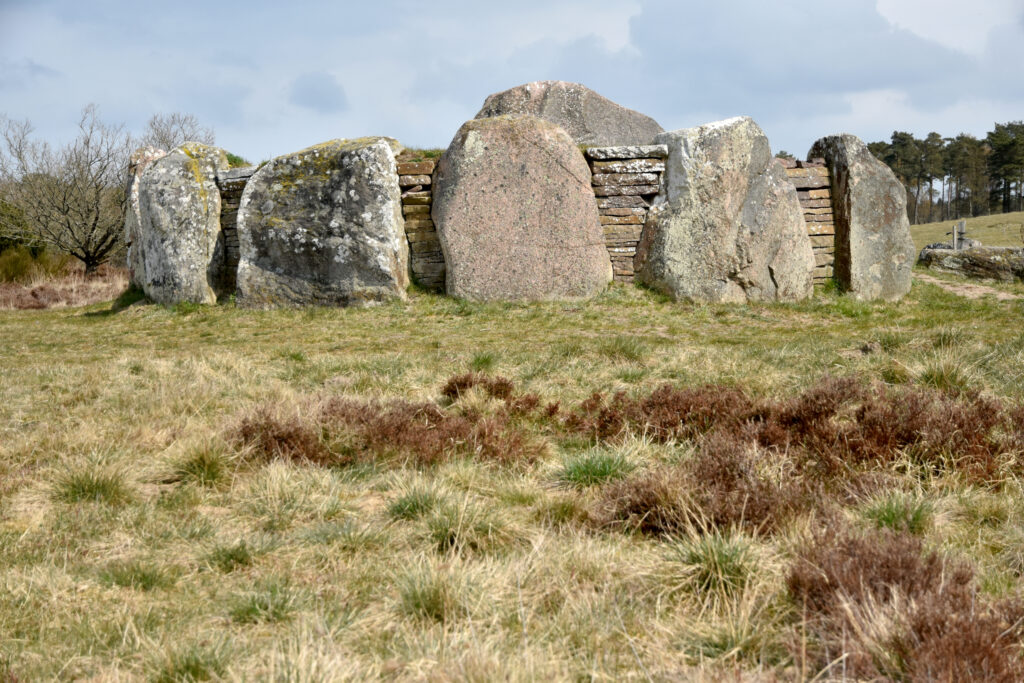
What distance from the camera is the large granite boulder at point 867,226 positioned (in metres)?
13.7

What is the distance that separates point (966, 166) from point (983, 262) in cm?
5558

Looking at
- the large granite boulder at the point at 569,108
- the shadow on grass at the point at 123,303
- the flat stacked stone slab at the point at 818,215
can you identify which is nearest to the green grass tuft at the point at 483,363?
the large granite boulder at the point at 569,108

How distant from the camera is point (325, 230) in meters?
13.3

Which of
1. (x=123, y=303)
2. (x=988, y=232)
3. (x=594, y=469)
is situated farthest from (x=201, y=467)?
(x=988, y=232)

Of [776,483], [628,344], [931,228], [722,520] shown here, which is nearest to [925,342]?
[628,344]

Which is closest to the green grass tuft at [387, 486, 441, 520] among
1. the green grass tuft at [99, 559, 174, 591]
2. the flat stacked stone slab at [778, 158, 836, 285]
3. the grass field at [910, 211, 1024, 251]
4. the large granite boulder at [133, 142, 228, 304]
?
the green grass tuft at [99, 559, 174, 591]

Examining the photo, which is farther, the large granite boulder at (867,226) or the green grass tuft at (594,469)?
the large granite boulder at (867,226)

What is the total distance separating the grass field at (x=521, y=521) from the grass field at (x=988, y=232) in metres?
32.8

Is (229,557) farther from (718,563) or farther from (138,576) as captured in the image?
(718,563)

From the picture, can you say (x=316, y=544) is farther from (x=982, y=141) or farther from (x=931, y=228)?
(x=982, y=141)

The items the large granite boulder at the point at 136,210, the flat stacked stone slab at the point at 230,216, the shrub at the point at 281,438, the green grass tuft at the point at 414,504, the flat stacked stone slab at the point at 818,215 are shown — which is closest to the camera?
the green grass tuft at the point at 414,504

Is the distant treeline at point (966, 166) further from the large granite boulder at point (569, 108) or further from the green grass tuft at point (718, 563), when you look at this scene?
the green grass tuft at point (718, 563)

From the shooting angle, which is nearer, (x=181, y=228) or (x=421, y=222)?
(x=421, y=222)

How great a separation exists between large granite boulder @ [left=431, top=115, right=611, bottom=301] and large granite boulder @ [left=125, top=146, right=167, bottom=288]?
7.57 meters
